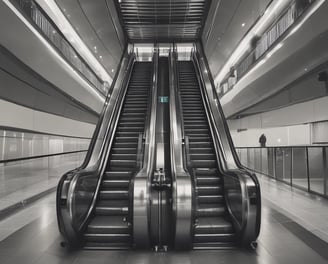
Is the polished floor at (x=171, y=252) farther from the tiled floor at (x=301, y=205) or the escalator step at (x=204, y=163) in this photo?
the escalator step at (x=204, y=163)

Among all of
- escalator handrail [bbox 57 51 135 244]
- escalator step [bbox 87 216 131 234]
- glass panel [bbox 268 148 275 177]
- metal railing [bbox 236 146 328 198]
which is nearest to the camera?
escalator handrail [bbox 57 51 135 244]

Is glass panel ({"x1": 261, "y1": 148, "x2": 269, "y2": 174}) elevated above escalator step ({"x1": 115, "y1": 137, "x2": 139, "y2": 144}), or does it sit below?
below

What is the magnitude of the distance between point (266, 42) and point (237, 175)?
6824 mm

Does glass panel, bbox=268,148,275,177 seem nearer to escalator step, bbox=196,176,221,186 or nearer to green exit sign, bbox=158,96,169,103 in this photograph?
green exit sign, bbox=158,96,169,103

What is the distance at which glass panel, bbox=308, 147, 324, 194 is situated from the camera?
6178 mm

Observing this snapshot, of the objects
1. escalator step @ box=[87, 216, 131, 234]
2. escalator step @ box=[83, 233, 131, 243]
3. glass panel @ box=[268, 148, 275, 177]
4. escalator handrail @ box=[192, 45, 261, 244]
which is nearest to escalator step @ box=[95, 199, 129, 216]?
escalator step @ box=[87, 216, 131, 234]

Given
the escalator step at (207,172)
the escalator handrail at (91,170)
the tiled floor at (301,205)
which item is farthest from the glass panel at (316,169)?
the escalator handrail at (91,170)

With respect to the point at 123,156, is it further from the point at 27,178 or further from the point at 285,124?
the point at 285,124

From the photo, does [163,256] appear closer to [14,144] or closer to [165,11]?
[14,144]

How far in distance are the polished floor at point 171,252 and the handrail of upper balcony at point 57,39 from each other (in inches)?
181

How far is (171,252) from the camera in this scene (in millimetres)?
3545

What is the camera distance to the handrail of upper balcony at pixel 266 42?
708 centimetres

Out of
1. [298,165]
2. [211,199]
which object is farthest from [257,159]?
[211,199]

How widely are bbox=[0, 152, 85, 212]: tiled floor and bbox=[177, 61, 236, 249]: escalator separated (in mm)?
3957
